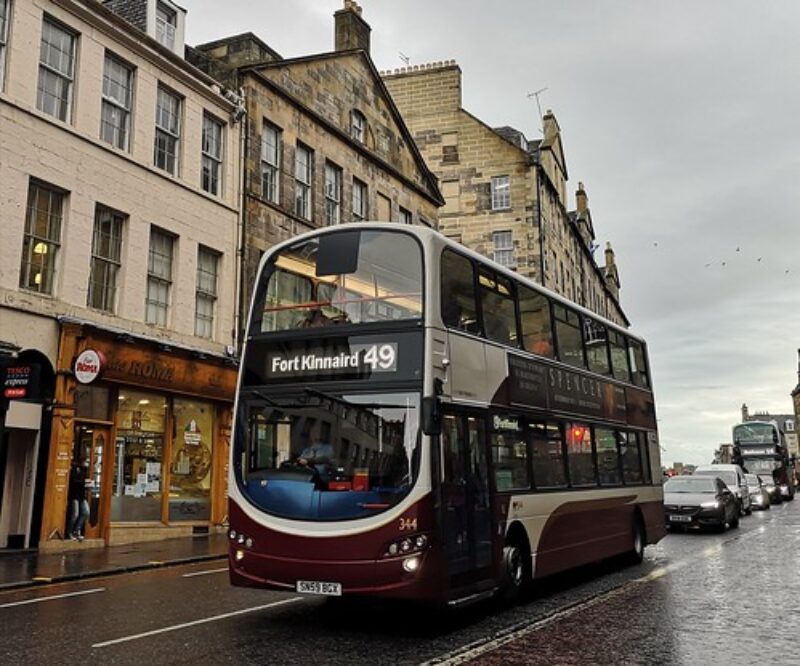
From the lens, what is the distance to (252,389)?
8.38m

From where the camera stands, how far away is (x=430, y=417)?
7434 millimetres

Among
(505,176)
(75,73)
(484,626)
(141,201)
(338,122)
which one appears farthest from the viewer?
(505,176)

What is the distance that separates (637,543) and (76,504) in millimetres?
10935

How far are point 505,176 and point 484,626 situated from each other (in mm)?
36479

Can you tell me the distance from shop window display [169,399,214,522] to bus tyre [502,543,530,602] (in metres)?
11.3

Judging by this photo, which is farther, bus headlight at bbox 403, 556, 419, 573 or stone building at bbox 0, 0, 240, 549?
stone building at bbox 0, 0, 240, 549

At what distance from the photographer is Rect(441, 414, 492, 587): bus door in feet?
25.6

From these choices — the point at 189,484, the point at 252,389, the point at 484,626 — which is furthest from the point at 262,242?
the point at 484,626

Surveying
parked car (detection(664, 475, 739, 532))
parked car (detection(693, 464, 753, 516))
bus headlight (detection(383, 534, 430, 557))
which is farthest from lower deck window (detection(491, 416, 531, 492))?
parked car (detection(693, 464, 753, 516))

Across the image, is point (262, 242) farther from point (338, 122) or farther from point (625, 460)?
point (625, 460)

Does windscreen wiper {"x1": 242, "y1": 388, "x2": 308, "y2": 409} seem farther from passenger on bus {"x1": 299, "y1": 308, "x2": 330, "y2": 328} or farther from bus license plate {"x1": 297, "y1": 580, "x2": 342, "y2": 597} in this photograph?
bus license plate {"x1": 297, "y1": 580, "x2": 342, "y2": 597}

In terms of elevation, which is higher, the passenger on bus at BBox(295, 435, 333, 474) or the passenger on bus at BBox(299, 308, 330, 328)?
the passenger on bus at BBox(299, 308, 330, 328)

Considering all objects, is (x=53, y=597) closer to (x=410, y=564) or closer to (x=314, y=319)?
(x=314, y=319)

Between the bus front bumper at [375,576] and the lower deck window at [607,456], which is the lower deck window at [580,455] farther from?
Answer: the bus front bumper at [375,576]
